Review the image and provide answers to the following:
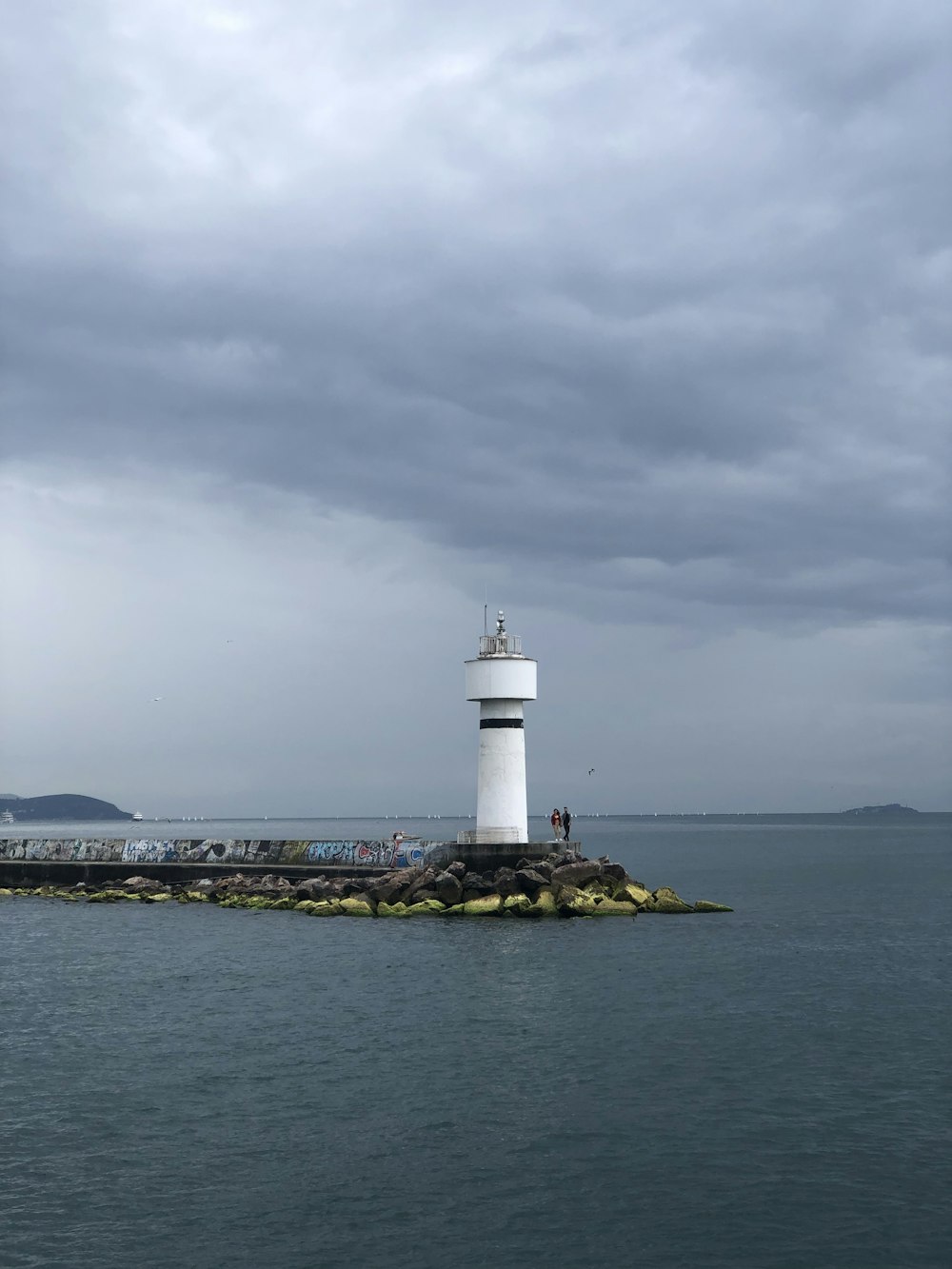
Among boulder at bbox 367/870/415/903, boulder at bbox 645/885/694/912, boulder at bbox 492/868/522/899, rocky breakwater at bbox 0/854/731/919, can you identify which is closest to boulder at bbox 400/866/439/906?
rocky breakwater at bbox 0/854/731/919

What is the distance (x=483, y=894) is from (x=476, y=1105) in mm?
23577

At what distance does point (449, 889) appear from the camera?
41656 millimetres

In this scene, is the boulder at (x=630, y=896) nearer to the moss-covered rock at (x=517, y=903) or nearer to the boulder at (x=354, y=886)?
the moss-covered rock at (x=517, y=903)

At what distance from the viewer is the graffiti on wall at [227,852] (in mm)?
46969

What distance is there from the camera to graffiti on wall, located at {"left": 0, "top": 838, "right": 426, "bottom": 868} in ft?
154

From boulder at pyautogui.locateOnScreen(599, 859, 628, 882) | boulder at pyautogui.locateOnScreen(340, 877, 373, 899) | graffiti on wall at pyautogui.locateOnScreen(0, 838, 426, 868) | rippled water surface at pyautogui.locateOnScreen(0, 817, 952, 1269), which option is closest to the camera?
rippled water surface at pyautogui.locateOnScreen(0, 817, 952, 1269)

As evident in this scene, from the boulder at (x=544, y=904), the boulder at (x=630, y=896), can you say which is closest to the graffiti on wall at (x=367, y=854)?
the boulder at (x=544, y=904)

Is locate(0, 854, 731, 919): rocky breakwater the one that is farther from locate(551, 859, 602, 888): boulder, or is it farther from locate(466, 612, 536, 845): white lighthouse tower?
locate(466, 612, 536, 845): white lighthouse tower

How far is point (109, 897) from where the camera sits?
51.2 metres

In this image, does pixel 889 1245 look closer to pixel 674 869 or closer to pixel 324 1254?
pixel 324 1254

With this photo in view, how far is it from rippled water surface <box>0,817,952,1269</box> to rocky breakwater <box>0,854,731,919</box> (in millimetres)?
5266

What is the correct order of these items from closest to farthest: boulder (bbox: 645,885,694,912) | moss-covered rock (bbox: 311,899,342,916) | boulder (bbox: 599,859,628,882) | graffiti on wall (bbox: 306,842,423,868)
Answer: boulder (bbox: 599,859,628,882)
moss-covered rock (bbox: 311,899,342,916)
boulder (bbox: 645,885,694,912)
graffiti on wall (bbox: 306,842,423,868)

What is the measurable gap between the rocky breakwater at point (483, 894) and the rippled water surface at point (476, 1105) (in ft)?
17.3

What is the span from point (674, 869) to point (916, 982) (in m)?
55.4
